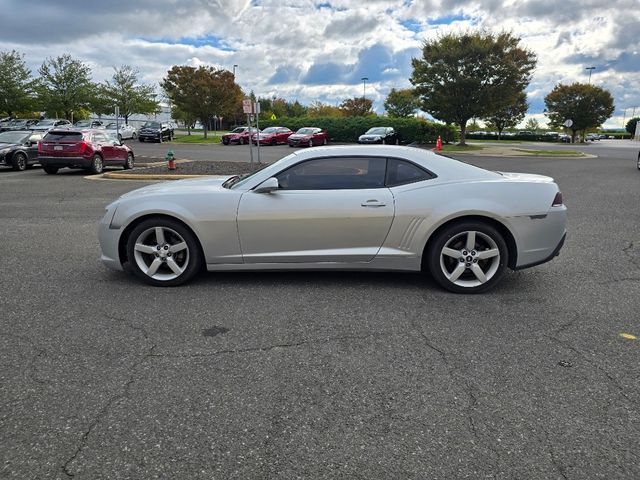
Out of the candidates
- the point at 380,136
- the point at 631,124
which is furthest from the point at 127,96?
the point at 631,124

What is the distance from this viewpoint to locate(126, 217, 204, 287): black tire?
465 centimetres

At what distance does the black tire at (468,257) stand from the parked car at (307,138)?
30.9 metres

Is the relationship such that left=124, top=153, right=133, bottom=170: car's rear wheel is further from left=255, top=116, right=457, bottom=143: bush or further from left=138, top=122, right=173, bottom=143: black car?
left=255, top=116, right=457, bottom=143: bush

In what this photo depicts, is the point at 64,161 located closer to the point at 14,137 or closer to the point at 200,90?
the point at 14,137

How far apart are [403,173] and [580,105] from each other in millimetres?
63519

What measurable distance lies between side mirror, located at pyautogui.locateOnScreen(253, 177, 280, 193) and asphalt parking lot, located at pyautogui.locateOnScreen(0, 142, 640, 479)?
95 cm

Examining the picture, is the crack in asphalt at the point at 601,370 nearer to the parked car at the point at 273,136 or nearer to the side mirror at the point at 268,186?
the side mirror at the point at 268,186

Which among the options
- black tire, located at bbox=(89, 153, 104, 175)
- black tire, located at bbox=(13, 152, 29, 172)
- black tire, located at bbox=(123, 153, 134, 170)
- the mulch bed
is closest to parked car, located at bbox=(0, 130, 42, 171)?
black tire, located at bbox=(13, 152, 29, 172)

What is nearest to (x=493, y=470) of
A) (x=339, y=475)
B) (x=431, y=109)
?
(x=339, y=475)

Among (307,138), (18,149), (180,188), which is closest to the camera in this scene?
(180,188)

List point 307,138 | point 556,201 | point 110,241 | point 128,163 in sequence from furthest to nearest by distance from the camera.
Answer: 1. point 307,138
2. point 128,163
3. point 110,241
4. point 556,201

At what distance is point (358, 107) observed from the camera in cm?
6856

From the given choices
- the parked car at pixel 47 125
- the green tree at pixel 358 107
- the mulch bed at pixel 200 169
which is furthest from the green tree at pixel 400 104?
the mulch bed at pixel 200 169

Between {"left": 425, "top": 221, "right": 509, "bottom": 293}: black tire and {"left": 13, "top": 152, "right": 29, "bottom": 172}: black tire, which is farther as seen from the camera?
{"left": 13, "top": 152, "right": 29, "bottom": 172}: black tire
